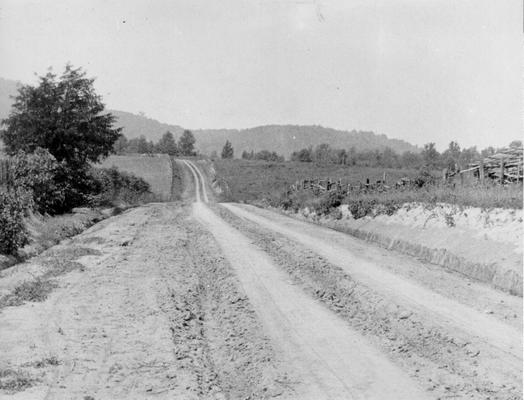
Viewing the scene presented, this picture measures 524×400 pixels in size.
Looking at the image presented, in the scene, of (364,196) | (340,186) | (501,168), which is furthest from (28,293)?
(340,186)

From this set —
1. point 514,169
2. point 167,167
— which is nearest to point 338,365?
point 514,169

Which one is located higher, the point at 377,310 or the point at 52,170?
the point at 52,170

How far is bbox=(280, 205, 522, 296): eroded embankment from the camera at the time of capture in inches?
470

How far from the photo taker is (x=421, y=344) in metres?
7.61

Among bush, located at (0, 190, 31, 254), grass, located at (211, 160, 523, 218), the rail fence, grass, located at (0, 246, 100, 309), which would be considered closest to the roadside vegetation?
bush, located at (0, 190, 31, 254)

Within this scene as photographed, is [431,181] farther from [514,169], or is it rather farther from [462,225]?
[462,225]

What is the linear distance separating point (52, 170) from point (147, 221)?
23.7ft

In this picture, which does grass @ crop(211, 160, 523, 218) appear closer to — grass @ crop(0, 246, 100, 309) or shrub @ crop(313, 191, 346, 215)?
shrub @ crop(313, 191, 346, 215)

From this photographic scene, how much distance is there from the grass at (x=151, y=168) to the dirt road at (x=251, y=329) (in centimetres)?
4417

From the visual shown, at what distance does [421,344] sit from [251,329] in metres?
2.66

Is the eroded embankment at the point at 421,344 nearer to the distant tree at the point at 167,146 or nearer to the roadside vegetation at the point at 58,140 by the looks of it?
the roadside vegetation at the point at 58,140

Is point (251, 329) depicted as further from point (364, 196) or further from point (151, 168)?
point (151, 168)

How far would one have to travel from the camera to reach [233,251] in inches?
600

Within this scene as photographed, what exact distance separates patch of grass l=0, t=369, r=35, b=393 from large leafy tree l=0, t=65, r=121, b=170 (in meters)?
24.5
